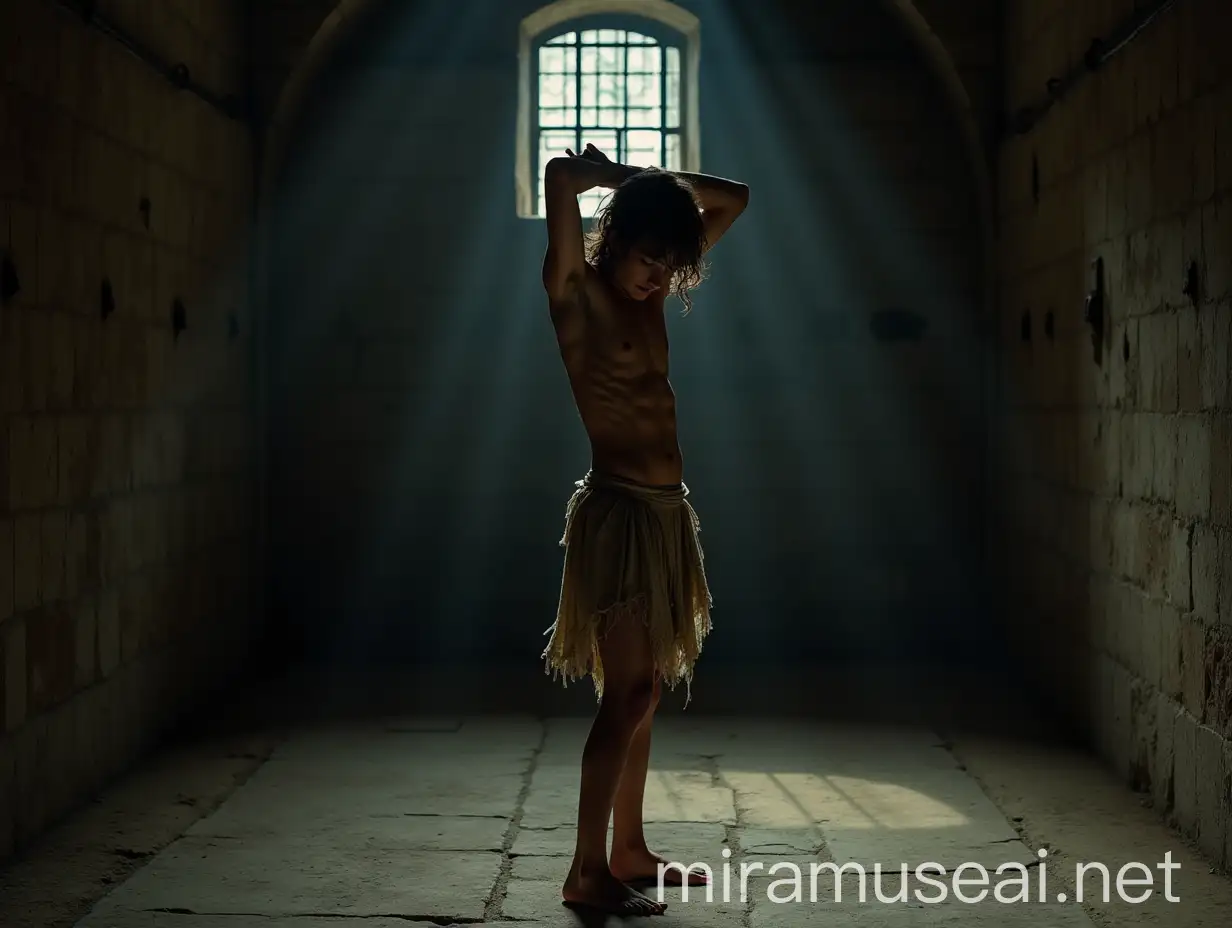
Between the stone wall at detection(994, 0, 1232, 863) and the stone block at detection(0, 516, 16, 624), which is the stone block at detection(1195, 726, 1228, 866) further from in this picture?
the stone block at detection(0, 516, 16, 624)

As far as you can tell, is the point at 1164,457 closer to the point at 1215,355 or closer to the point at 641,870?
the point at 1215,355

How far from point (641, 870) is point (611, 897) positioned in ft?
0.76

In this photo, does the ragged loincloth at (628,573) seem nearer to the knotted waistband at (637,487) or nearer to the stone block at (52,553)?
the knotted waistband at (637,487)

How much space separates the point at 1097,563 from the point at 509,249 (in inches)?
122

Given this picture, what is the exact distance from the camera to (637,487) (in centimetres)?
327

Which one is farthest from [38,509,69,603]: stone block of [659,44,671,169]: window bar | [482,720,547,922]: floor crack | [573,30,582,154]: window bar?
[659,44,671,169]: window bar

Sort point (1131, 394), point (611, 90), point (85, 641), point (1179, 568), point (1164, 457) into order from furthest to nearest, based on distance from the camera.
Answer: point (611, 90) < point (1131, 394) < point (85, 641) < point (1164, 457) < point (1179, 568)

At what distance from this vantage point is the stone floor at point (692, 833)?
324 cm

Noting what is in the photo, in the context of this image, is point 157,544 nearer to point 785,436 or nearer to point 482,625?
point 482,625

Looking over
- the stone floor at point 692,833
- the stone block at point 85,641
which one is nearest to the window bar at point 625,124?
the stone floor at point 692,833

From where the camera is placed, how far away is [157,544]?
493 centimetres

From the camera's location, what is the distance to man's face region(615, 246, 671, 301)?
320cm

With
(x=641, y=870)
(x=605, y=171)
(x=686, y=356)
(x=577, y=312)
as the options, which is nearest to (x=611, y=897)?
(x=641, y=870)

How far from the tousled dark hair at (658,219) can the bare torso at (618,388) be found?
153 mm
